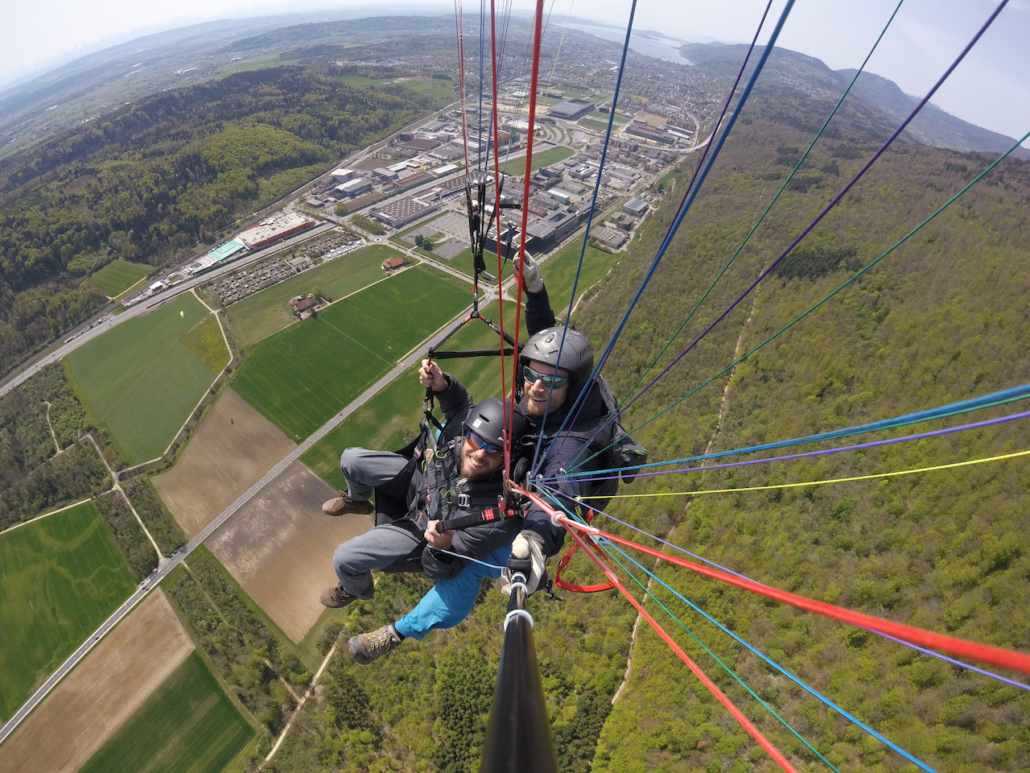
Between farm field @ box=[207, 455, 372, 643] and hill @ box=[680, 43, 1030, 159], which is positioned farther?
hill @ box=[680, 43, 1030, 159]

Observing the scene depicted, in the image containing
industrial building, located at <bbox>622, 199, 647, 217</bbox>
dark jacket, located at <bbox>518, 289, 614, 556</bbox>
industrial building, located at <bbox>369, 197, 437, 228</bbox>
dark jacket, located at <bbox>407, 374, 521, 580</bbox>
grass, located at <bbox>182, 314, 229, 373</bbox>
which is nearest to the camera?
dark jacket, located at <bbox>518, 289, 614, 556</bbox>

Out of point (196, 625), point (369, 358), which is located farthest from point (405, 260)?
point (196, 625)

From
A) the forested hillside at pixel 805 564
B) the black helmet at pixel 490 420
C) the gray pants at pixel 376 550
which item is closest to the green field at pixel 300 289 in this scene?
the forested hillside at pixel 805 564

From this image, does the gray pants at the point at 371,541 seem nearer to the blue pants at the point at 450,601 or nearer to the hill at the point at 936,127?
the blue pants at the point at 450,601

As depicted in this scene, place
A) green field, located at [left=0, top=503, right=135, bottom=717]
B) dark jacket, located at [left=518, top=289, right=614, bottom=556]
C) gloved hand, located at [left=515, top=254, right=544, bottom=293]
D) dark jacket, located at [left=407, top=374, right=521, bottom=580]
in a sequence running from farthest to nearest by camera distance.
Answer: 1. green field, located at [left=0, top=503, right=135, bottom=717]
2. gloved hand, located at [left=515, top=254, right=544, bottom=293]
3. dark jacket, located at [left=407, top=374, right=521, bottom=580]
4. dark jacket, located at [left=518, top=289, right=614, bottom=556]

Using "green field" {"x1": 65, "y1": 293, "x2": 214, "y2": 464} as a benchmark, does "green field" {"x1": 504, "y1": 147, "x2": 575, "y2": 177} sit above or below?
above

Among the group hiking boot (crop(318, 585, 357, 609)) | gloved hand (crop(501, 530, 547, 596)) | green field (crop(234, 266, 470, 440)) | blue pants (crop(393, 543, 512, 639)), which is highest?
gloved hand (crop(501, 530, 547, 596))

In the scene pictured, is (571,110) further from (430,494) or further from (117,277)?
(430,494)

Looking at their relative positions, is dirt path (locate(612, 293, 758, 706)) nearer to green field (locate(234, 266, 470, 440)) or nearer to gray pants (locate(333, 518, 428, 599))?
gray pants (locate(333, 518, 428, 599))

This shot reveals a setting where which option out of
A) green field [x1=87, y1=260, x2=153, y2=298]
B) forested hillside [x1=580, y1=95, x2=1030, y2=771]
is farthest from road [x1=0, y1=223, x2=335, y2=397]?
forested hillside [x1=580, y1=95, x2=1030, y2=771]
